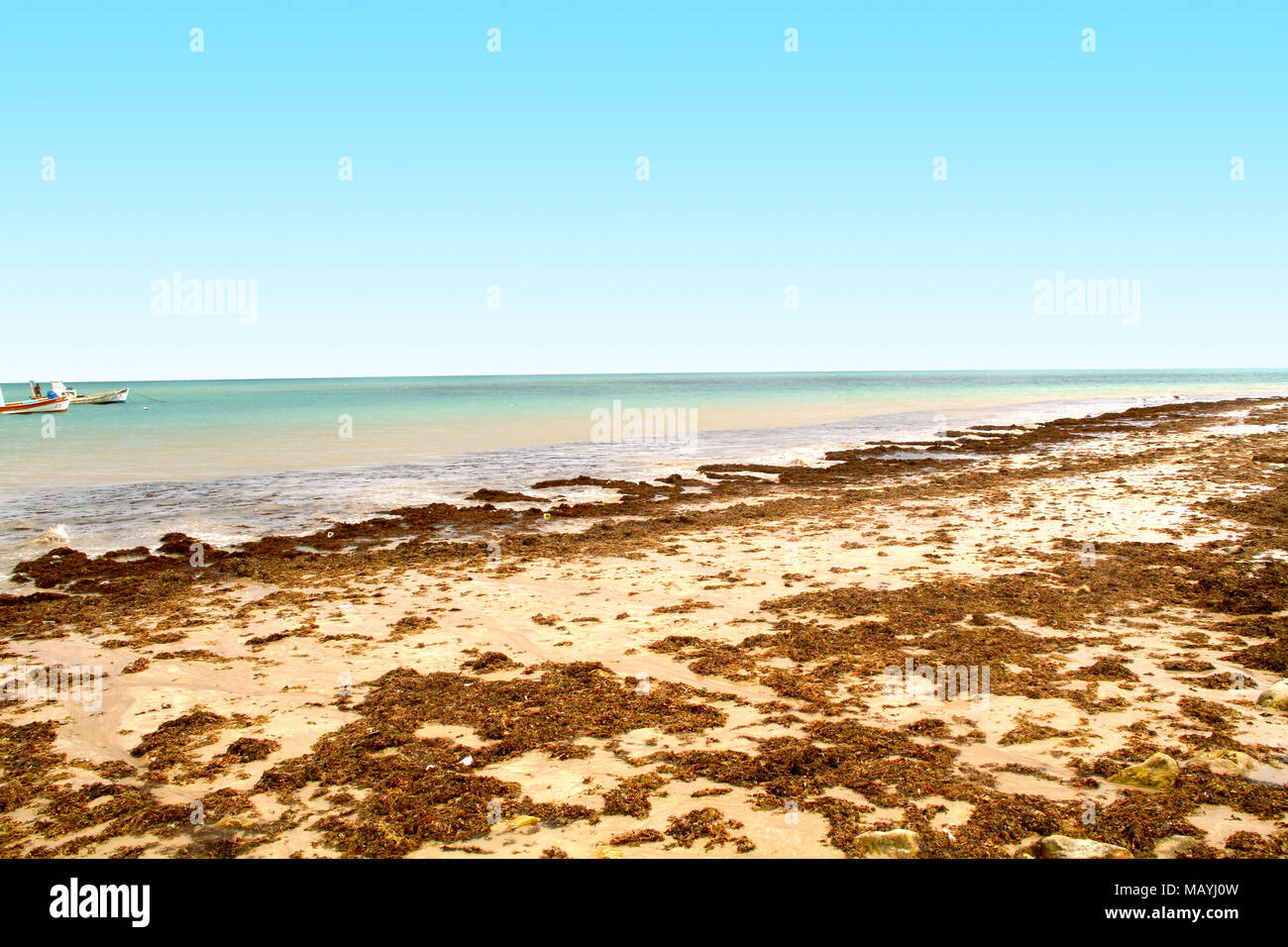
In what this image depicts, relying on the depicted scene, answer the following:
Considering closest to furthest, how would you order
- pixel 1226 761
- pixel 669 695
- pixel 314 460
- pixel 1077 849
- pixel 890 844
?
pixel 1077 849, pixel 890 844, pixel 1226 761, pixel 669 695, pixel 314 460

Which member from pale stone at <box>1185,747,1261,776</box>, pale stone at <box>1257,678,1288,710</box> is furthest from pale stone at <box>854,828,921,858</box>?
pale stone at <box>1257,678,1288,710</box>

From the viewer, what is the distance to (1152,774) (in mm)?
4980

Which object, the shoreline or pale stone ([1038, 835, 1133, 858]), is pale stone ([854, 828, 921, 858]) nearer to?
pale stone ([1038, 835, 1133, 858])

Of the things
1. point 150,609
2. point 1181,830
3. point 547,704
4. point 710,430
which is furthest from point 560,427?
point 1181,830

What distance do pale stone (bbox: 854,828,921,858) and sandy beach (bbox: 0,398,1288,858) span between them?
0.05ft

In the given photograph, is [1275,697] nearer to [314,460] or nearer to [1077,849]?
[1077,849]

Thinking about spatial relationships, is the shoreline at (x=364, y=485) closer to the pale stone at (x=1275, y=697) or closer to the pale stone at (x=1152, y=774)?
the pale stone at (x=1152, y=774)

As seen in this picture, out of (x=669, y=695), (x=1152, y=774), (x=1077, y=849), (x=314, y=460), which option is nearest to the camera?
(x=1077, y=849)

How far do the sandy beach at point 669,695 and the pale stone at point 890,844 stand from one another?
0.02m

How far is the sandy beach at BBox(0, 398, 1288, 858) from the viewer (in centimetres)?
474

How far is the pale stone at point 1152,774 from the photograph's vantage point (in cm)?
495

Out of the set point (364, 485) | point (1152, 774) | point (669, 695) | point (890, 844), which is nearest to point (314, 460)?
point (364, 485)

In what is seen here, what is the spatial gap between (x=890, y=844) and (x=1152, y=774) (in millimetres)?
2102
